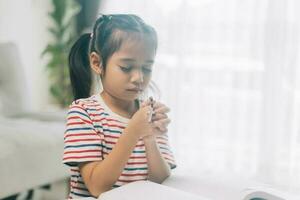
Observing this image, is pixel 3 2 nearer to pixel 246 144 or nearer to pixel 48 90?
pixel 48 90

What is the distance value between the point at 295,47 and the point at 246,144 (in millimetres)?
559

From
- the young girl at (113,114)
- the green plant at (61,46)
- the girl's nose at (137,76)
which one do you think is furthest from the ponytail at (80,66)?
the green plant at (61,46)

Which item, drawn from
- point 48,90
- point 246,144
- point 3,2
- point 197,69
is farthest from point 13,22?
point 246,144

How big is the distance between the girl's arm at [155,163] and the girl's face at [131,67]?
0.09 meters

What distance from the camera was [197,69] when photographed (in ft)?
8.11

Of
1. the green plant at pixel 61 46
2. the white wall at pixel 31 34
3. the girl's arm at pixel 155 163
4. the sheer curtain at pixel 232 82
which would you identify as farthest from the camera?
the green plant at pixel 61 46

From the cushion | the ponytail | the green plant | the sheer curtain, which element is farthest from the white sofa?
the ponytail

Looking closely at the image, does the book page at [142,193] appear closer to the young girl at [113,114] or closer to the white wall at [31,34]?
the young girl at [113,114]

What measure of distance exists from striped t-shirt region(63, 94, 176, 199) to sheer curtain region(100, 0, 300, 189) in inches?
63.3

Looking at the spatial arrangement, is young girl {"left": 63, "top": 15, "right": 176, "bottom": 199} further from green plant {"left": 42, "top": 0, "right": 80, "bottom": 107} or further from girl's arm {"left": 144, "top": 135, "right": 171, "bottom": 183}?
green plant {"left": 42, "top": 0, "right": 80, "bottom": 107}

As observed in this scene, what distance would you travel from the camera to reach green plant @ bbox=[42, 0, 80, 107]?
2768 millimetres

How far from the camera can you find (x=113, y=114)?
2.65ft

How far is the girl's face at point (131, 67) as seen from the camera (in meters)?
0.75

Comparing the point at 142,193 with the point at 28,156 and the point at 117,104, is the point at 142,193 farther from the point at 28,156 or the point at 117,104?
the point at 28,156
